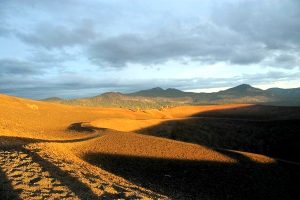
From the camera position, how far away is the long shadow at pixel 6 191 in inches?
402

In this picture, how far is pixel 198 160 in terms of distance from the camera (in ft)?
62.3

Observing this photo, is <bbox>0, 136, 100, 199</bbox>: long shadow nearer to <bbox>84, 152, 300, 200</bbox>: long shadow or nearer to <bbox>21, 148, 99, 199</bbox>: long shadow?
<bbox>21, 148, 99, 199</bbox>: long shadow

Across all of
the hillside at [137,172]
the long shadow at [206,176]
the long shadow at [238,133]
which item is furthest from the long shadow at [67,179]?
the long shadow at [238,133]

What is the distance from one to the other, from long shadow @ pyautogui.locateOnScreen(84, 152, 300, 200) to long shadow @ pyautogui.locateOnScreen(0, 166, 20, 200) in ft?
17.9

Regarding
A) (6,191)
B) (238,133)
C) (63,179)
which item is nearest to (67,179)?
(63,179)

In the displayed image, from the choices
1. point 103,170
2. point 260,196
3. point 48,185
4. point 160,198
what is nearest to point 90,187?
point 48,185

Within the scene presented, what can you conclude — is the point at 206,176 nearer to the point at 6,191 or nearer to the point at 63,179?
the point at 63,179

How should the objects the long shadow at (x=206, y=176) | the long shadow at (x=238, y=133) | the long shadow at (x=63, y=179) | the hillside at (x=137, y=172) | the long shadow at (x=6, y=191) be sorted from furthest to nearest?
the long shadow at (x=238, y=133) → the long shadow at (x=206, y=176) → the hillside at (x=137, y=172) → the long shadow at (x=63, y=179) → the long shadow at (x=6, y=191)

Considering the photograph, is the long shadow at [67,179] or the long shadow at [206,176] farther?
the long shadow at [206,176]

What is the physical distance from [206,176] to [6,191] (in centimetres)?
925

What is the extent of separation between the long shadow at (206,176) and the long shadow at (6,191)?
5458 mm

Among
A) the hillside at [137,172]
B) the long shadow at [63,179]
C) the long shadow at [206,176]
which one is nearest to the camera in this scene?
the long shadow at [63,179]

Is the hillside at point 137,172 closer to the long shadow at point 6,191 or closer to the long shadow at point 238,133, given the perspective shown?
the long shadow at point 6,191

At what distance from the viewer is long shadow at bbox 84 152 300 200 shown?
15.2 m
